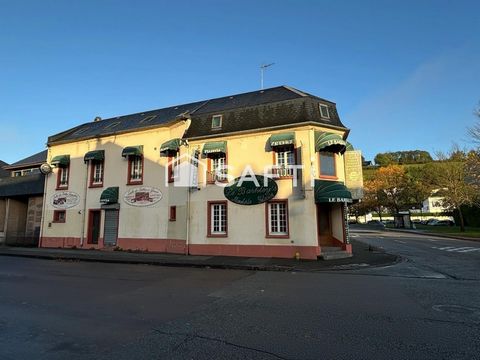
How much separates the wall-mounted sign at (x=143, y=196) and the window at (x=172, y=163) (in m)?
1.22

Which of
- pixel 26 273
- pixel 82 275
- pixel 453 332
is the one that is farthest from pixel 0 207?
pixel 453 332

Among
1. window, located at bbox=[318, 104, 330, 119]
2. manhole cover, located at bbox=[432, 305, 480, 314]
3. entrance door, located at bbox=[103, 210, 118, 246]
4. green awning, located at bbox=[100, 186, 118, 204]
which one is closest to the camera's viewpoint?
manhole cover, located at bbox=[432, 305, 480, 314]

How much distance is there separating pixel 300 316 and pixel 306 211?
11.0 metres

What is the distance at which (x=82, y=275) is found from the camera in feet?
42.7

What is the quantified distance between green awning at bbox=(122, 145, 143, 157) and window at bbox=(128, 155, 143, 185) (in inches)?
20.9

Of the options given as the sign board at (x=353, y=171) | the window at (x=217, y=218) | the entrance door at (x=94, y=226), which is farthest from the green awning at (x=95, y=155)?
the sign board at (x=353, y=171)

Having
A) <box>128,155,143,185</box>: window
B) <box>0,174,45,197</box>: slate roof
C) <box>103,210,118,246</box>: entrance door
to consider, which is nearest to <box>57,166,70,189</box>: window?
<box>0,174,45,197</box>: slate roof

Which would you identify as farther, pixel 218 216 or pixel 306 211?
pixel 218 216

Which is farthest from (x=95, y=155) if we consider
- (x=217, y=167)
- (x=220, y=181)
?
(x=220, y=181)

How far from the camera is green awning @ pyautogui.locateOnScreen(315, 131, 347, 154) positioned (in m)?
17.7

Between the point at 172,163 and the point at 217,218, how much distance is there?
188 inches

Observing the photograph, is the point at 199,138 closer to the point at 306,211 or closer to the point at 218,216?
the point at 218,216

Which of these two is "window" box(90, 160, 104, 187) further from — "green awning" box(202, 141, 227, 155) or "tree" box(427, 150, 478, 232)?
"tree" box(427, 150, 478, 232)

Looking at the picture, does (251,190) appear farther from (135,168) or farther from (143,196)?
(135,168)
